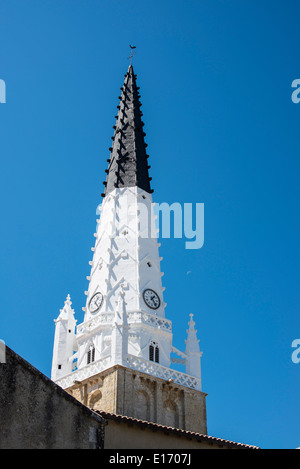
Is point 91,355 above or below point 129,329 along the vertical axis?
below

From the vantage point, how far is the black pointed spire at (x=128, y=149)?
42.0 m

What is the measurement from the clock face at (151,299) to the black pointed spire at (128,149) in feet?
25.1

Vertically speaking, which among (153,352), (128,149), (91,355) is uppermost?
(128,149)

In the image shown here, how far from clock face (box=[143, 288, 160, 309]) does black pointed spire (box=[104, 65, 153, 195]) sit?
7642mm

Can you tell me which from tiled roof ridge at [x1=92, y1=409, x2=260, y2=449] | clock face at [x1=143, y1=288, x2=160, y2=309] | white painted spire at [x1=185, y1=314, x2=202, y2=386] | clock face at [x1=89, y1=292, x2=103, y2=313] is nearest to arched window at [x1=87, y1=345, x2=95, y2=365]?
clock face at [x1=89, y1=292, x2=103, y2=313]

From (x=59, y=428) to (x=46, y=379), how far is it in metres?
1.26

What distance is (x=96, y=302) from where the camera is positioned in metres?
37.0

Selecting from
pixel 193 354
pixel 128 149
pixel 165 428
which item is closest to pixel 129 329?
pixel 193 354

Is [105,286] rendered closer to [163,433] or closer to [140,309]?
[140,309]

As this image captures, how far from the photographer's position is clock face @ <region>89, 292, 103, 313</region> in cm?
3662

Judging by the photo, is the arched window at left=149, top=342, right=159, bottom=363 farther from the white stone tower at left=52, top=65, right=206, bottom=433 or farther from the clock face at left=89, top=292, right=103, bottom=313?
the clock face at left=89, top=292, right=103, bottom=313

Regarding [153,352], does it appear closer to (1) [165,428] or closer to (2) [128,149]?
(1) [165,428]

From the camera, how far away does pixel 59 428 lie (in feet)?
54.0

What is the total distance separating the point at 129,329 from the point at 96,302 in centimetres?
288
